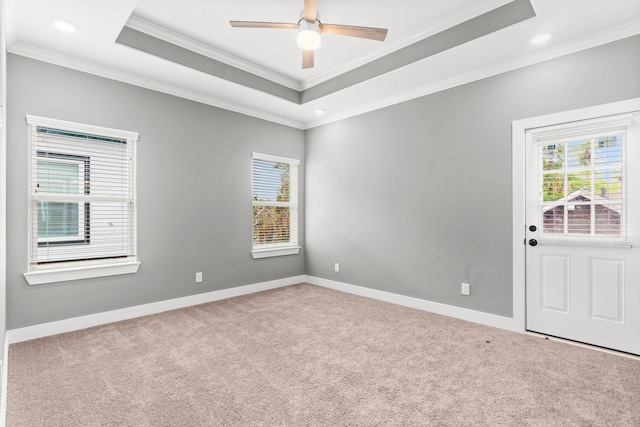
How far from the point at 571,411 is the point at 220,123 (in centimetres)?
428

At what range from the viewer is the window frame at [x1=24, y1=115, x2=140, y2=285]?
2850mm

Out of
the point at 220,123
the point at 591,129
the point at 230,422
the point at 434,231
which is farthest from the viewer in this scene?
the point at 220,123

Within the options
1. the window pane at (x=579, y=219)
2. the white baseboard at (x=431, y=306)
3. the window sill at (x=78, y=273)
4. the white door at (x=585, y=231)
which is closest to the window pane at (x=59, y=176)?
the window sill at (x=78, y=273)

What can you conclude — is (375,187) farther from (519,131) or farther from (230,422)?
(230,422)

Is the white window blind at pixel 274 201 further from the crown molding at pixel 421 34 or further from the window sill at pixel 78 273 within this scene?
the window sill at pixel 78 273

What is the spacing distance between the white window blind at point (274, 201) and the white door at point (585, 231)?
3.20m

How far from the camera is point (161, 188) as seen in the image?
3631mm

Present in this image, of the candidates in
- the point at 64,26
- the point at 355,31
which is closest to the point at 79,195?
the point at 64,26

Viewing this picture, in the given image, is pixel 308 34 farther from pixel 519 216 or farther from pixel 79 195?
pixel 79 195

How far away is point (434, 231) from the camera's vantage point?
3668 mm

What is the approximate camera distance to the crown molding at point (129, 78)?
2.84m

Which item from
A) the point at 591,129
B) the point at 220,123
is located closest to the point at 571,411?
the point at 591,129

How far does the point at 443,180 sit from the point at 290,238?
256 centimetres

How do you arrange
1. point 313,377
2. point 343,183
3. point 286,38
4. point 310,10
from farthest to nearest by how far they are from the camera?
point 343,183, point 286,38, point 310,10, point 313,377
